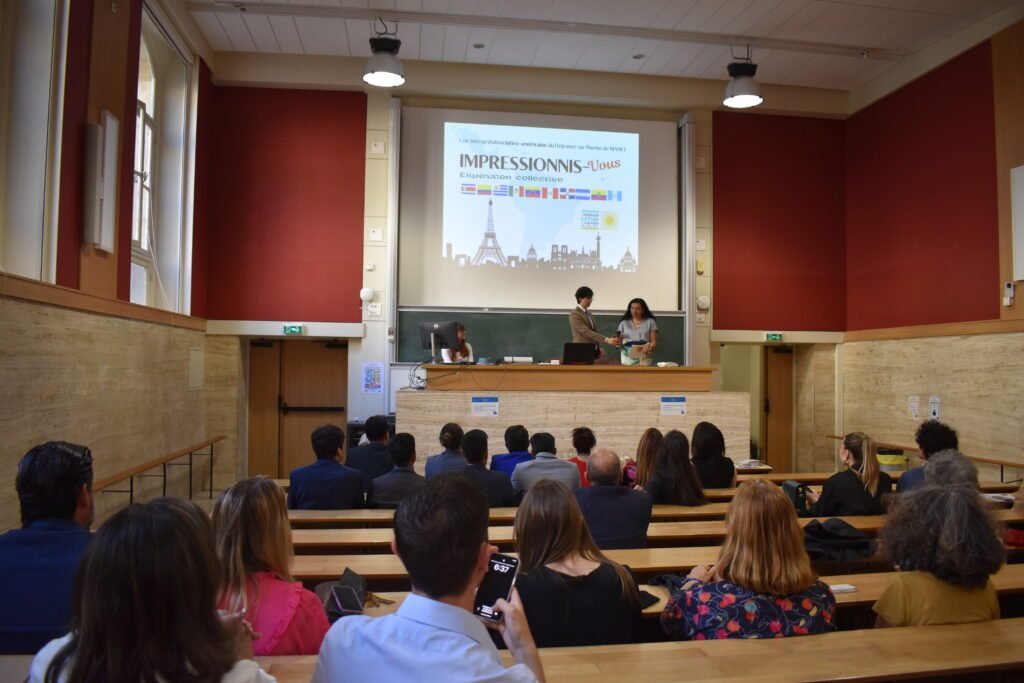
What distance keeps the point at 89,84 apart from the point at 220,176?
3102 mm

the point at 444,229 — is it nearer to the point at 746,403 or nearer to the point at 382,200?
the point at 382,200

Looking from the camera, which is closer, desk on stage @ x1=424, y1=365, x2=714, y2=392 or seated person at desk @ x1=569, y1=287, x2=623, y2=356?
desk on stage @ x1=424, y1=365, x2=714, y2=392

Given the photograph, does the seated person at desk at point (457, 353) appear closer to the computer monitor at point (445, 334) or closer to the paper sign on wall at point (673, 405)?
the computer monitor at point (445, 334)

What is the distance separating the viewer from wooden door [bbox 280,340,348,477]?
887cm

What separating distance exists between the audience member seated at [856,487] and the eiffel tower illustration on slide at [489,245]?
541 cm

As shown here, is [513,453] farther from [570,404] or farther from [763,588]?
[763,588]

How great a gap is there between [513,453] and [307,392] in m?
4.96

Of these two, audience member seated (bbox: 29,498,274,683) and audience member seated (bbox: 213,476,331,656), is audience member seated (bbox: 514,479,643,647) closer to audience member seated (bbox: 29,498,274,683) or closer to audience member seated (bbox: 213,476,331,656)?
audience member seated (bbox: 213,476,331,656)

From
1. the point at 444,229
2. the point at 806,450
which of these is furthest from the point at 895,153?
the point at 444,229

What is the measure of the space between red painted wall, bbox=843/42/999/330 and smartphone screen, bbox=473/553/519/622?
292 inches

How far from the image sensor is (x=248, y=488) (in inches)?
74.2


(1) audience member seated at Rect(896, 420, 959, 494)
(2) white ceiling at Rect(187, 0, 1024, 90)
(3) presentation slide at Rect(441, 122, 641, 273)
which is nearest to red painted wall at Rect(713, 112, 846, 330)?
(2) white ceiling at Rect(187, 0, 1024, 90)

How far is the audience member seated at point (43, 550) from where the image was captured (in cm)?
178

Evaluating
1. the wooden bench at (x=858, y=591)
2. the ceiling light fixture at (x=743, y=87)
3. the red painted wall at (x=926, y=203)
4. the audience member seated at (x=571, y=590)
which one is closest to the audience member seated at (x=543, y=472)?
the wooden bench at (x=858, y=591)
